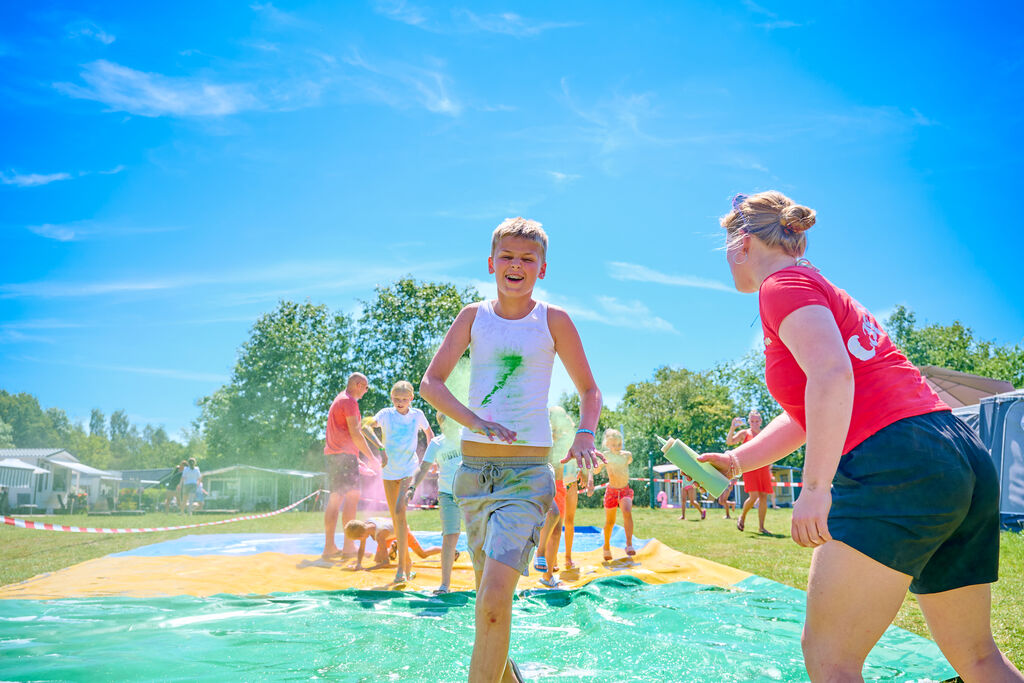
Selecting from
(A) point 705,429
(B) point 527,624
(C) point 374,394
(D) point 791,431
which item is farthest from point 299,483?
(D) point 791,431

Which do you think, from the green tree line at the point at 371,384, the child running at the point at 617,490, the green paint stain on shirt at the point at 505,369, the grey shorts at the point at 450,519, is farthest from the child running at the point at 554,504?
the green tree line at the point at 371,384

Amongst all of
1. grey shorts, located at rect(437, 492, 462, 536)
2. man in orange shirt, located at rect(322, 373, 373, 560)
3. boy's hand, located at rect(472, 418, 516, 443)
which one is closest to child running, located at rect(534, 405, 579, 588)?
grey shorts, located at rect(437, 492, 462, 536)

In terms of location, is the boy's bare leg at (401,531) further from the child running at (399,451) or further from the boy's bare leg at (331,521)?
the boy's bare leg at (331,521)

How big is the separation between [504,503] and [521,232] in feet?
4.19

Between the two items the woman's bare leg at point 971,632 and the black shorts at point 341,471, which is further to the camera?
the black shorts at point 341,471

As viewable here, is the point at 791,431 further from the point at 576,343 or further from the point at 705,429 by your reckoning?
the point at 705,429

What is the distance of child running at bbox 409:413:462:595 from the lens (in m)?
6.23

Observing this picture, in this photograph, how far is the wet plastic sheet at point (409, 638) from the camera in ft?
12.5

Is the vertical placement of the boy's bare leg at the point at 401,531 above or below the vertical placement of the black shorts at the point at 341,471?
below

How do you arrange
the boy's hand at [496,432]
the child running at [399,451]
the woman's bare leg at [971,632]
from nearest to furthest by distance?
1. the woman's bare leg at [971,632]
2. the boy's hand at [496,432]
3. the child running at [399,451]

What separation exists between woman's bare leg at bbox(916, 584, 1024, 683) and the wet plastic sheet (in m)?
1.93

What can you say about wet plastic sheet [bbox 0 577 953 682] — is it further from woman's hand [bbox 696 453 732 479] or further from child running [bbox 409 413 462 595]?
woman's hand [bbox 696 453 732 479]

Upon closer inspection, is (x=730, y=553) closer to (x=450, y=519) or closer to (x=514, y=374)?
(x=450, y=519)

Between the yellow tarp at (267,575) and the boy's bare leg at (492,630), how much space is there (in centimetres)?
406
